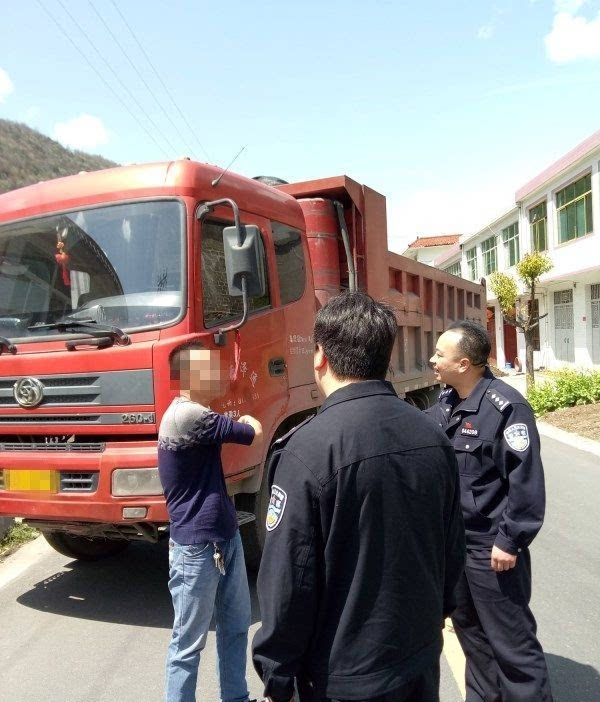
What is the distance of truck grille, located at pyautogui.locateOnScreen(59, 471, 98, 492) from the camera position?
351 cm

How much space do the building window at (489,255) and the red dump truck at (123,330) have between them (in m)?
25.9

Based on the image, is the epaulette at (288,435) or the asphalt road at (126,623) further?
the asphalt road at (126,623)

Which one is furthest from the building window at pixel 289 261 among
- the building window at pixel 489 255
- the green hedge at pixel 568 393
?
the building window at pixel 489 255

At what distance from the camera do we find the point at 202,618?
2672 mm

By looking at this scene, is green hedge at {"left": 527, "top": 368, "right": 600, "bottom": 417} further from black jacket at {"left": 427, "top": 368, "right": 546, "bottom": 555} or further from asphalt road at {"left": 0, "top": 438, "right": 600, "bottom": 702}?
black jacket at {"left": 427, "top": 368, "right": 546, "bottom": 555}

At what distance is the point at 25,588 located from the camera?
454 cm

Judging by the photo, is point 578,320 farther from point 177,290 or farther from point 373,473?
point 373,473

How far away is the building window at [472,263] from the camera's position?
3184 cm

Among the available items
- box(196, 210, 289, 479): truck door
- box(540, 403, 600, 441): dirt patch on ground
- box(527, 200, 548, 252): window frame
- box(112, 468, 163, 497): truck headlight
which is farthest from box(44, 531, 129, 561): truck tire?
box(527, 200, 548, 252): window frame

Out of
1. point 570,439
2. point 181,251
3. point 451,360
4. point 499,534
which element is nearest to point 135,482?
point 181,251

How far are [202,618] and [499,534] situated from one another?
1284 millimetres

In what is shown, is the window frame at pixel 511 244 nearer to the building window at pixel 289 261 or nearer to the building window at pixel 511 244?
the building window at pixel 511 244

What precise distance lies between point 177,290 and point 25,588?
103 inches

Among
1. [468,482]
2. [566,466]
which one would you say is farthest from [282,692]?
[566,466]
